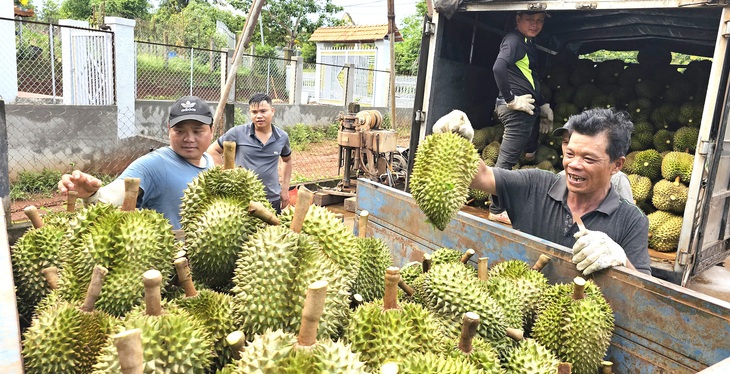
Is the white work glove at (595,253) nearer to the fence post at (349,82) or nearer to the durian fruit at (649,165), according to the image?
the durian fruit at (649,165)

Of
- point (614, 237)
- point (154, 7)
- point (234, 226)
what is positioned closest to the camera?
point (234, 226)

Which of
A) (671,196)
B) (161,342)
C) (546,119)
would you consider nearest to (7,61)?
(546,119)

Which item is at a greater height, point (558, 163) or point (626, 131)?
point (626, 131)

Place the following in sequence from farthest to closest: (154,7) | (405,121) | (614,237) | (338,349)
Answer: (154,7)
(405,121)
(614,237)
(338,349)

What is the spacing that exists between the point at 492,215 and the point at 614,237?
242 cm

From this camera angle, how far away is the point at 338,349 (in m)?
1.48

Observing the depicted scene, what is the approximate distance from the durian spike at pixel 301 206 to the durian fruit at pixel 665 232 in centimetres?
423

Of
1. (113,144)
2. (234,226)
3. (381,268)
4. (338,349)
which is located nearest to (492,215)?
(381,268)

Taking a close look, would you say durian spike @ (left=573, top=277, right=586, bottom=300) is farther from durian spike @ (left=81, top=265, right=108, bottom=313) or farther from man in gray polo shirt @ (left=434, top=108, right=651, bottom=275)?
durian spike @ (left=81, top=265, right=108, bottom=313)

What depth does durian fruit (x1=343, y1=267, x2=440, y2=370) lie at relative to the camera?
1728 mm

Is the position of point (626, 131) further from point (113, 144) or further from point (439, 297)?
point (113, 144)

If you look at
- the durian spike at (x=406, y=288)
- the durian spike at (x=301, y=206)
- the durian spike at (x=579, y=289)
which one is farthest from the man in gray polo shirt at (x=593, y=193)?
the durian spike at (x=301, y=206)

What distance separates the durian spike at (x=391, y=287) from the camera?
1.80m

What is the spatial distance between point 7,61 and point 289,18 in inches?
994
